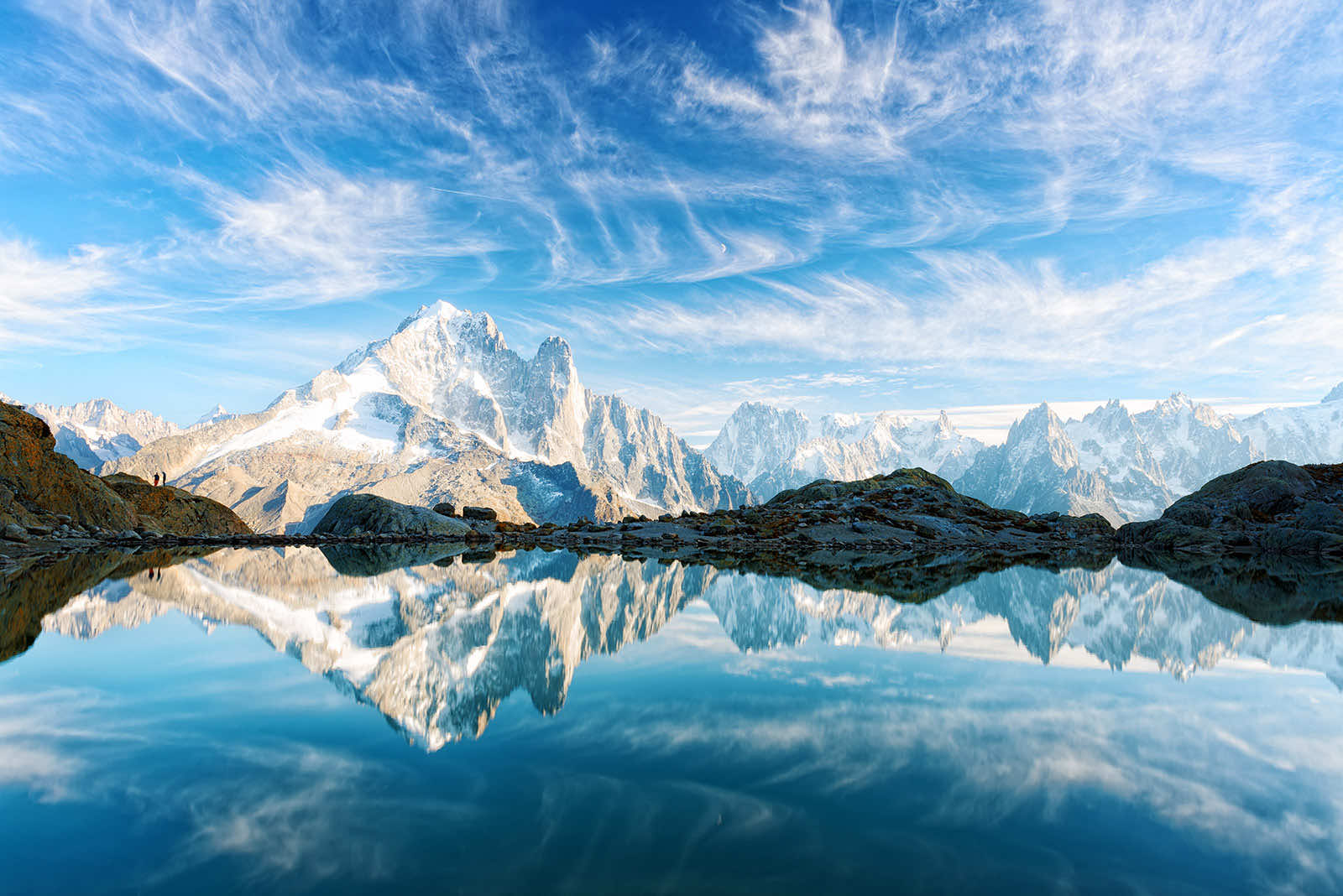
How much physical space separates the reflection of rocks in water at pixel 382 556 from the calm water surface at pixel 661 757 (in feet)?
35.6

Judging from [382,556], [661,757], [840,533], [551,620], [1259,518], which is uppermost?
[1259,518]

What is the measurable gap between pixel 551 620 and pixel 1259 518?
5572 centimetres

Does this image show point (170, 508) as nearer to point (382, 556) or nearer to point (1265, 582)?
point (382, 556)

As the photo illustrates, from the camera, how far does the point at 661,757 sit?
25.0 feet

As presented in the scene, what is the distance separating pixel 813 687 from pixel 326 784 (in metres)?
7.01

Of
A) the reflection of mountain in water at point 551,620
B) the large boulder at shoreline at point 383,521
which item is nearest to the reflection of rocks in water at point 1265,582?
the reflection of mountain in water at point 551,620

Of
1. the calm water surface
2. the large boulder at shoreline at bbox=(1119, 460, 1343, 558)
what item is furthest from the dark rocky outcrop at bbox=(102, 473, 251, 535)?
the large boulder at shoreline at bbox=(1119, 460, 1343, 558)

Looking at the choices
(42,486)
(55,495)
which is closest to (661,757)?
(42,486)

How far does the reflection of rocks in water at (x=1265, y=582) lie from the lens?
1820 centimetres

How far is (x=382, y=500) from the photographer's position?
49.2m

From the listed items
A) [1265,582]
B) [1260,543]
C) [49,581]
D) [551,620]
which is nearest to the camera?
[551,620]

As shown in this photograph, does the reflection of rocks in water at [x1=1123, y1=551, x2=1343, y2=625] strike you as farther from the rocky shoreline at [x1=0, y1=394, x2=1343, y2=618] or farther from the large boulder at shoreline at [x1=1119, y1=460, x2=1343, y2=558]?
the large boulder at shoreline at [x1=1119, y1=460, x2=1343, y2=558]

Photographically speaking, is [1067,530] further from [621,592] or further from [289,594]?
[289,594]

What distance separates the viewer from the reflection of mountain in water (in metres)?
10.6
